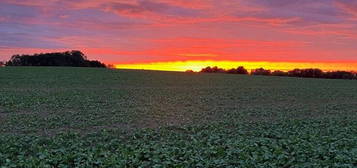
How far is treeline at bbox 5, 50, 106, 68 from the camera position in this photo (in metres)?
78.7

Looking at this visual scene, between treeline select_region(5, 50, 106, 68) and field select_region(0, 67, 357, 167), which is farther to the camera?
treeline select_region(5, 50, 106, 68)

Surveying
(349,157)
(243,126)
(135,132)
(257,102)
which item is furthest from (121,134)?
(257,102)

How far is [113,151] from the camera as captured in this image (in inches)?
510

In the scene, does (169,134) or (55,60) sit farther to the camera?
(55,60)

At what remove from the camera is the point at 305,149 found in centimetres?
1312

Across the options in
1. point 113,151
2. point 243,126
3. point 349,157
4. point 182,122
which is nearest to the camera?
point 349,157

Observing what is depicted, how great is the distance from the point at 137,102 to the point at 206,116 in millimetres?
7683

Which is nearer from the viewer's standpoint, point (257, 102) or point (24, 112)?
point (24, 112)

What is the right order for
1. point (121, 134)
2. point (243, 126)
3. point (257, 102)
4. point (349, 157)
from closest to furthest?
point (349, 157) < point (121, 134) < point (243, 126) < point (257, 102)

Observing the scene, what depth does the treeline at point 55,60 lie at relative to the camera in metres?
78.7

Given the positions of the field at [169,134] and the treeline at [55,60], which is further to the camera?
the treeline at [55,60]

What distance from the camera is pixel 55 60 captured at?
81188mm

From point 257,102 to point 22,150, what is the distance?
21.1 meters

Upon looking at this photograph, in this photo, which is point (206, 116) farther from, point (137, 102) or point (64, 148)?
point (64, 148)
